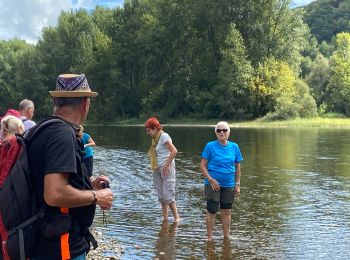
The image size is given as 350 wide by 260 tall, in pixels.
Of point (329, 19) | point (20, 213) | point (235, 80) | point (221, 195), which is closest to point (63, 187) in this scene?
point (20, 213)

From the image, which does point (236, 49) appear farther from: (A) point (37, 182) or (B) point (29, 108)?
(A) point (37, 182)

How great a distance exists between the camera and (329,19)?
6432 inches

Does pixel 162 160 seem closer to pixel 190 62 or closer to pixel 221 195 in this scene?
pixel 221 195

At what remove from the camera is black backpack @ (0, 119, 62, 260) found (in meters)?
3.19

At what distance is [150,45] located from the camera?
239 ft

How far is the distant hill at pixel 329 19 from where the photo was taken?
156100mm

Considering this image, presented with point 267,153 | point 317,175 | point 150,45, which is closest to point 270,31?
point 150,45

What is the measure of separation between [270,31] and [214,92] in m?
10.5

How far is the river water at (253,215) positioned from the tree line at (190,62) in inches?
1633

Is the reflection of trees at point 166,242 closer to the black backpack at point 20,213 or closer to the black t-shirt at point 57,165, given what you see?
the black t-shirt at point 57,165

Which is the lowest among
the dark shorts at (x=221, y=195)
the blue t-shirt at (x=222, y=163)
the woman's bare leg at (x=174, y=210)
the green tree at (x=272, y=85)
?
the woman's bare leg at (x=174, y=210)

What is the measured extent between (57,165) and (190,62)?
69205 mm

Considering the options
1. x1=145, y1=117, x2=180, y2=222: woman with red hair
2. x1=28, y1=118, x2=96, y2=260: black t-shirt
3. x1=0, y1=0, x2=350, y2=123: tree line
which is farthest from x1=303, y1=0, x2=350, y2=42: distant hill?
x1=28, y1=118, x2=96, y2=260: black t-shirt

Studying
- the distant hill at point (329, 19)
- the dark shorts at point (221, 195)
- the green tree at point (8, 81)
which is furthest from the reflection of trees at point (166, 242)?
the distant hill at point (329, 19)
